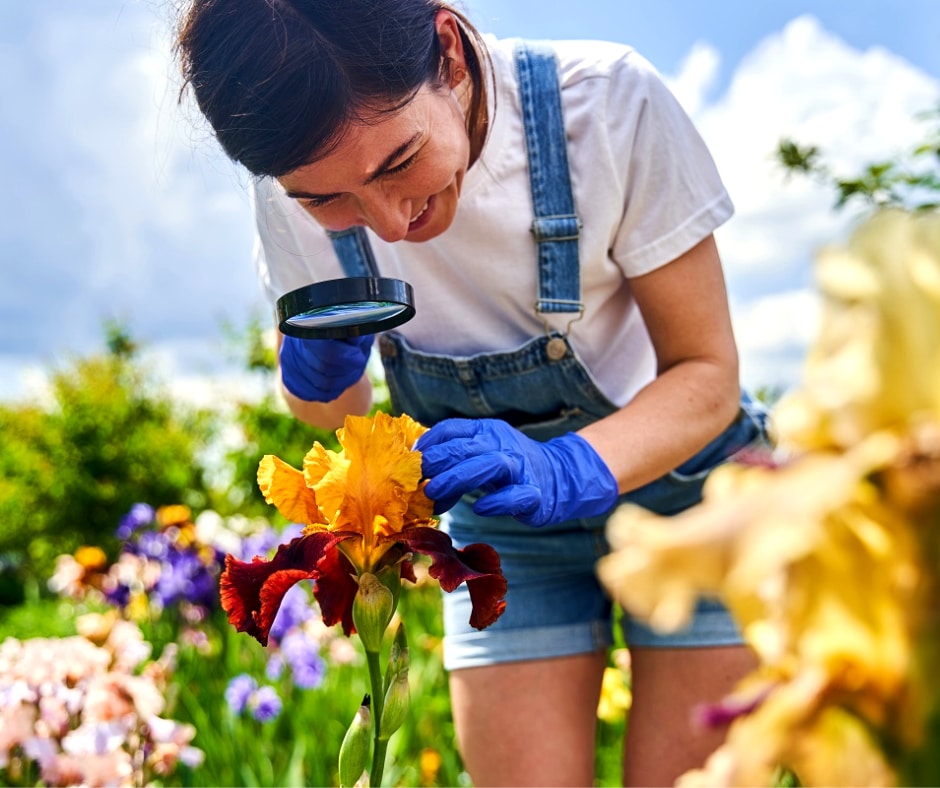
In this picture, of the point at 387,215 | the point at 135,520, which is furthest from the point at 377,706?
the point at 135,520

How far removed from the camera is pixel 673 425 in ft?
4.72

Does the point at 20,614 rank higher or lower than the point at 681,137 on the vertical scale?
lower

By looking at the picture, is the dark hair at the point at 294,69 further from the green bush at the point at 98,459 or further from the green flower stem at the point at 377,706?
the green bush at the point at 98,459

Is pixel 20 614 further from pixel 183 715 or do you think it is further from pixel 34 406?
pixel 183 715

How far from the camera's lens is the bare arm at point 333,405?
6.06ft

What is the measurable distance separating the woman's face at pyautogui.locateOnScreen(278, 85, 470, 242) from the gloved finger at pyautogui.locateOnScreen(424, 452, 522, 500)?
395mm

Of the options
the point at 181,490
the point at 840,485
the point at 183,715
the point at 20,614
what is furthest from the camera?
the point at 181,490

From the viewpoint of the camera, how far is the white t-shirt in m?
1.49

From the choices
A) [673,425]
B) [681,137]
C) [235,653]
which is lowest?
[235,653]

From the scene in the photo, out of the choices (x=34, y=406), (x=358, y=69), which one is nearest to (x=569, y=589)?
(x=358, y=69)

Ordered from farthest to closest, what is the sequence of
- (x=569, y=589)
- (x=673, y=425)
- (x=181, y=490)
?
(x=181, y=490) < (x=569, y=589) < (x=673, y=425)

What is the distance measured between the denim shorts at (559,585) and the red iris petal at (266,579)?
0.75 metres

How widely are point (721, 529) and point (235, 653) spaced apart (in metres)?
2.74

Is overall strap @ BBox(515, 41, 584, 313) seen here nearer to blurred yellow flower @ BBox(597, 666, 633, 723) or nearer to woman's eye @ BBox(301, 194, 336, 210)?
woman's eye @ BBox(301, 194, 336, 210)
